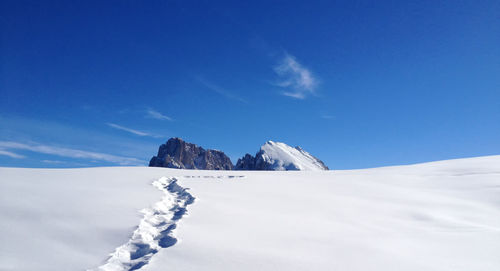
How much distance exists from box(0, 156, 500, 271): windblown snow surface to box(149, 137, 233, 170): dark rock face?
91.0 metres

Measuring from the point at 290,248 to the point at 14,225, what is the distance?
334 centimetres

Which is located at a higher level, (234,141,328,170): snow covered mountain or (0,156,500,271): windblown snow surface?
(234,141,328,170): snow covered mountain

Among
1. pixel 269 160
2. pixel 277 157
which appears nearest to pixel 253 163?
pixel 269 160

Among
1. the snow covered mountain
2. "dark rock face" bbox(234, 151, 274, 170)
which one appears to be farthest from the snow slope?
"dark rock face" bbox(234, 151, 274, 170)

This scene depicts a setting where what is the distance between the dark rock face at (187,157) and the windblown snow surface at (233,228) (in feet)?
298

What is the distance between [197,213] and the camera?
479cm

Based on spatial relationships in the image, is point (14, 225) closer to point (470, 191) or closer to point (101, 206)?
point (101, 206)

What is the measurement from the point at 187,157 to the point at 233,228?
10651 cm

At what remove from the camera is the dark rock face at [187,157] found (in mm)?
98619

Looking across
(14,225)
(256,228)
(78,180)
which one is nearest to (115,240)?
(14,225)

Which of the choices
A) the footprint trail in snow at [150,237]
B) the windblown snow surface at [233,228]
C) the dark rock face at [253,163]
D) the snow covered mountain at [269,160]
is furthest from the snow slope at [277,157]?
the footprint trail in snow at [150,237]

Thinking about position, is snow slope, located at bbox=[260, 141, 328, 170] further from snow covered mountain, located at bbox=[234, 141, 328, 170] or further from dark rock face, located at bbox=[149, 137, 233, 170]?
dark rock face, located at bbox=[149, 137, 233, 170]

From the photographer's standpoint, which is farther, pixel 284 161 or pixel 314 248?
pixel 284 161

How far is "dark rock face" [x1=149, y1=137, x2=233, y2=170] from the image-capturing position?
98619 millimetres
